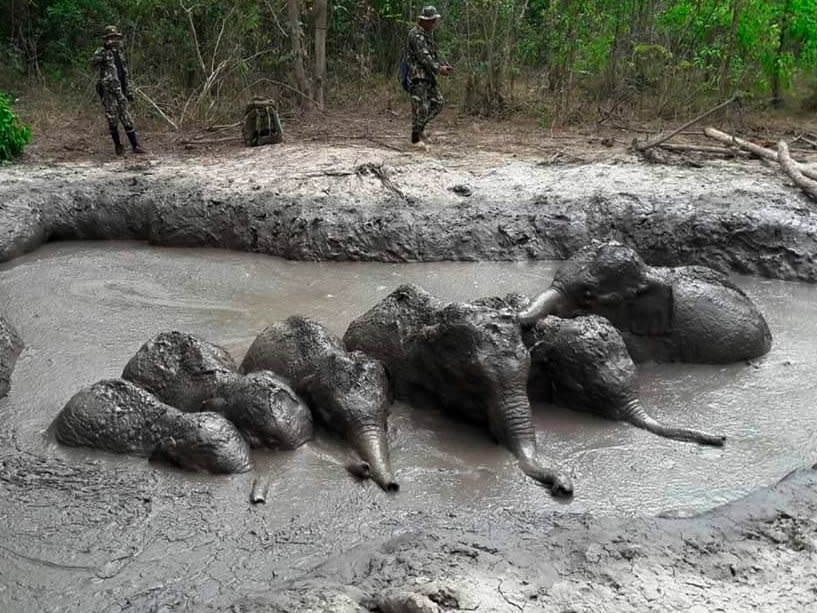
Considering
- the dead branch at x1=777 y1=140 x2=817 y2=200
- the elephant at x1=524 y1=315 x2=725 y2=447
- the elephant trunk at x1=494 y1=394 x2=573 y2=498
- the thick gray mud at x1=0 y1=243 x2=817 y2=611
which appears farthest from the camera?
the dead branch at x1=777 y1=140 x2=817 y2=200

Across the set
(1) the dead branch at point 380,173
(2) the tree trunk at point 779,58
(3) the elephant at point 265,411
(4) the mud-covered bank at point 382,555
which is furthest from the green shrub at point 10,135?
(2) the tree trunk at point 779,58

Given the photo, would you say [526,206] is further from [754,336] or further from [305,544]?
[305,544]

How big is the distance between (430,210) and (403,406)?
4301 millimetres

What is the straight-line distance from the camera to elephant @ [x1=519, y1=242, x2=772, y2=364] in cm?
655

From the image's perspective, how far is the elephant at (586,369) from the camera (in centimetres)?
578

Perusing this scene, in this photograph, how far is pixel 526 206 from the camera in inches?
388

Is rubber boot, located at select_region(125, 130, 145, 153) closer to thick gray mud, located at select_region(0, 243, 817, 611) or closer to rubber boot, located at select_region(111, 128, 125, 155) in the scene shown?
rubber boot, located at select_region(111, 128, 125, 155)

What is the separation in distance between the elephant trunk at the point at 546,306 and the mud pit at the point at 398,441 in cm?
76

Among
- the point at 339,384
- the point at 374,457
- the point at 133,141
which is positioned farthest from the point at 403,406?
the point at 133,141

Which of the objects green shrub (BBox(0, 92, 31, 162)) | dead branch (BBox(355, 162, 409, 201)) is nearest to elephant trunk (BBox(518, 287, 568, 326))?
dead branch (BBox(355, 162, 409, 201))

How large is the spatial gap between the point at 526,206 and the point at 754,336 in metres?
3.70

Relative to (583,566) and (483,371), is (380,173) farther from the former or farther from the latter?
(583,566)

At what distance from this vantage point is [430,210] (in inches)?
392

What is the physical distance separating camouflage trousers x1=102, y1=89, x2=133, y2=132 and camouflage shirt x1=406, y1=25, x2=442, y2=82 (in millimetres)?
4057
